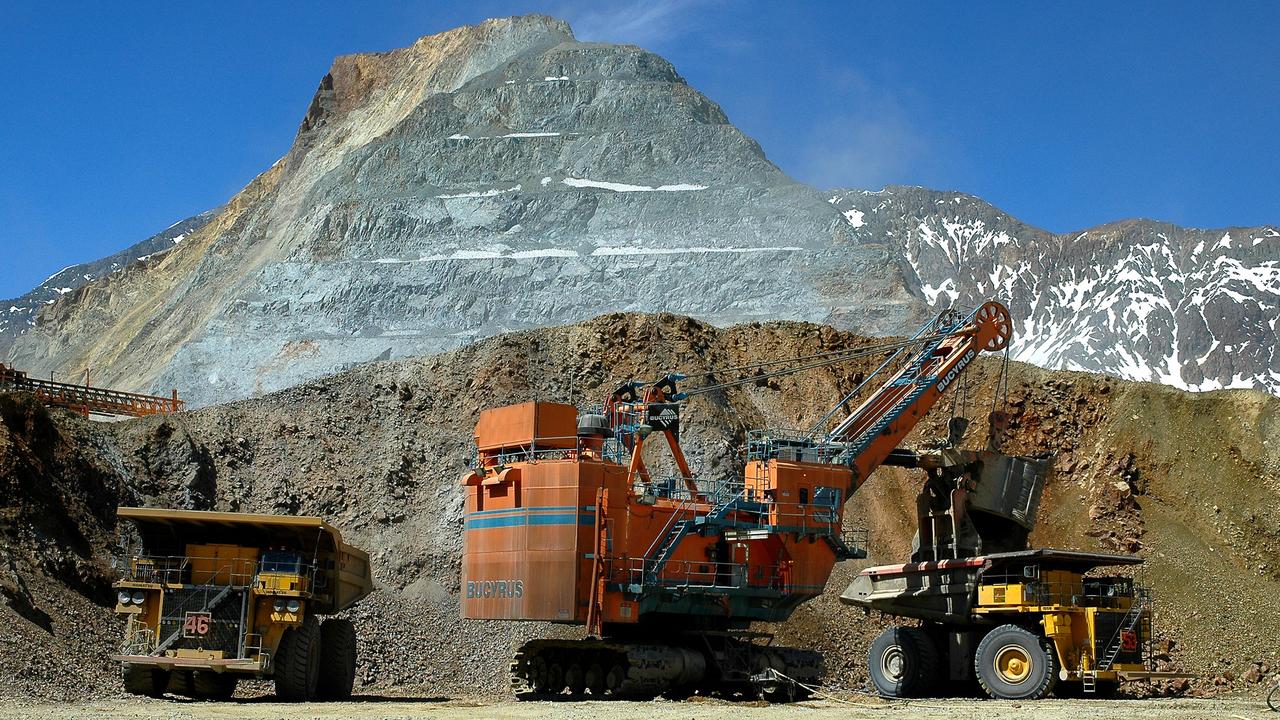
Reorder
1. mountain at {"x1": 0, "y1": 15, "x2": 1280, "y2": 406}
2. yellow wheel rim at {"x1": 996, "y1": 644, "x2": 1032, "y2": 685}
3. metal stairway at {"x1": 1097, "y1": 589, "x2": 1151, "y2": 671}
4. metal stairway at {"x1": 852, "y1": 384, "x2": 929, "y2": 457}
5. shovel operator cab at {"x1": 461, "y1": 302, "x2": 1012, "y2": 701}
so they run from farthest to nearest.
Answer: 1. mountain at {"x1": 0, "y1": 15, "x2": 1280, "y2": 406}
2. metal stairway at {"x1": 852, "y1": 384, "x2": 929, "y2": 457}
3. shovel operator cab at {"x1": 461, "y1": 302, "x2": 1012, "y2": 701}
4. yellow wheel rim at {"x1": 996, "y1": 644, "x2": 1032, "y2": 685}
5. metal stairway at {"x1": 1097, "y1": 589, "x2": 1151, "y2": 671}

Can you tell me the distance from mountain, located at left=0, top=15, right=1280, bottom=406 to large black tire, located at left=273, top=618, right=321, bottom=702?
148 feet

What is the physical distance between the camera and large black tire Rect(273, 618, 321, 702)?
27531mm

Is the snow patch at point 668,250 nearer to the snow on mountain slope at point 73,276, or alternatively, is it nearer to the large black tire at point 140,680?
the large black tire at point 140,680

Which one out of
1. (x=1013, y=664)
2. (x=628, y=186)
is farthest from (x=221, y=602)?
(x=628, y=186)

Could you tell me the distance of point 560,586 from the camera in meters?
28.9

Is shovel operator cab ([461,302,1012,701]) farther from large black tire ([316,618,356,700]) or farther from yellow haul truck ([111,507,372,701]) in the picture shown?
yellow haul truck ([111,507,372,701])

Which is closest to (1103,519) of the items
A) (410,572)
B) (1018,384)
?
(1018,384)

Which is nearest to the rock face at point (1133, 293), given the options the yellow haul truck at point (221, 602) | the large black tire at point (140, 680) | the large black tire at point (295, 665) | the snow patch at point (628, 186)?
the snow patch at point (628, 186)

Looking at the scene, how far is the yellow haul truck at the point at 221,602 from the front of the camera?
89.3ft

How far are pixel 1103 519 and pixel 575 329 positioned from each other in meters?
19.1

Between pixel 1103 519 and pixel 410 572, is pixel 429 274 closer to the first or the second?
pixel 410 572

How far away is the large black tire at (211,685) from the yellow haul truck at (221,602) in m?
0.02

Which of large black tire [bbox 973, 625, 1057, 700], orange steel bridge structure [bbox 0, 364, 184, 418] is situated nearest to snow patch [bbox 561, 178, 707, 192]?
orange steel bridge structure [bbox 0, 364, 184, 418]

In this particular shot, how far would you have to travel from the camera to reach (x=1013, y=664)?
28062mm
